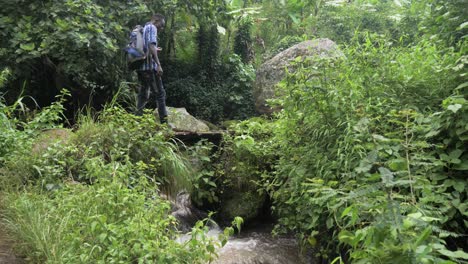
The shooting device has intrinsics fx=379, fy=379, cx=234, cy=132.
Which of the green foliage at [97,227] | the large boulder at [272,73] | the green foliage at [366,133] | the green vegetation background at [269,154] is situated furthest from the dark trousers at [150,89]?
the large boulder at [272,73]

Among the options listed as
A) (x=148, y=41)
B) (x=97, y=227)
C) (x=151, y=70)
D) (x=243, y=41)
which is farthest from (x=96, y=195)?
(x=243, y=41)

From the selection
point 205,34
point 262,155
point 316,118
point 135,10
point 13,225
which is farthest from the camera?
point 205,34

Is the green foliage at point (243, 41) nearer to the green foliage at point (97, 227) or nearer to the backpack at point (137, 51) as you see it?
the backpack at point (137, 51)

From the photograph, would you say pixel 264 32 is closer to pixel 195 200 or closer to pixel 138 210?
pixel 195 200

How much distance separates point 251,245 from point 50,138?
116 inches

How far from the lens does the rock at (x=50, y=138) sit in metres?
4.55

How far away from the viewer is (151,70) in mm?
6258

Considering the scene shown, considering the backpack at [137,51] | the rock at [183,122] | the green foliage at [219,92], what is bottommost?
the green foliage at [219,92]

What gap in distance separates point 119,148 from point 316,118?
93.2 inches

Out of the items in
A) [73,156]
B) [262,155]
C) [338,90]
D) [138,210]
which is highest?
[338,90]

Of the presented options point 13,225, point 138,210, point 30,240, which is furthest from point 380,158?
point 13,225

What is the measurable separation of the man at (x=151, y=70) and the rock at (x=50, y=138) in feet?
4.77

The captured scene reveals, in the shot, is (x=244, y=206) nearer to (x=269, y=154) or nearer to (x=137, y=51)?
(x=269, y=154)

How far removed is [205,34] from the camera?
10844 millimetres
